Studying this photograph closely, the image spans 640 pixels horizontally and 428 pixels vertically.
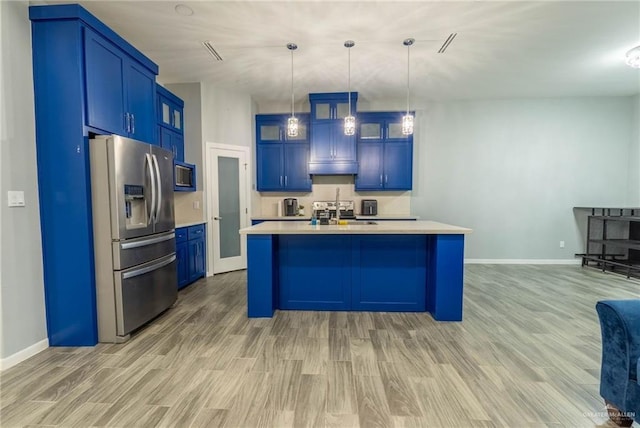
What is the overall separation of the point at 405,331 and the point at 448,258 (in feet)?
2.64

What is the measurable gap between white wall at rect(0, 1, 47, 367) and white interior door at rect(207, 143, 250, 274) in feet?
7.38

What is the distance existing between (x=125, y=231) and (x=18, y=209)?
69 cm

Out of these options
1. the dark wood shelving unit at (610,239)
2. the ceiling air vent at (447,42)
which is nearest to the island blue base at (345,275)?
the ceiling air vent at (447,42)

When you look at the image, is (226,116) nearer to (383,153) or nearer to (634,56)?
(383,153)

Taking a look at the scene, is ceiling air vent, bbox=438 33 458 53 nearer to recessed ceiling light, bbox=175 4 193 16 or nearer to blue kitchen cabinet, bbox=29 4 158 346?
recessed ceiling light, bbox=175 4 193 16

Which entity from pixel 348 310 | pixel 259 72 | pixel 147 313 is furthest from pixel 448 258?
pixel 259 72

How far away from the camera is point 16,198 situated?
6.87 feet

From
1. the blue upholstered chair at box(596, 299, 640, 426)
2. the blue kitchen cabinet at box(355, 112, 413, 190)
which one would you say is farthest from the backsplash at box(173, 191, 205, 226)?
the blue upholstered chair at box(596, 299, 640, 426)

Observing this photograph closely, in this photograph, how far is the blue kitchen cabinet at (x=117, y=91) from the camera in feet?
7.53

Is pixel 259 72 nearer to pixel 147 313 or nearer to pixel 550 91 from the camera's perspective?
pixel 147 313

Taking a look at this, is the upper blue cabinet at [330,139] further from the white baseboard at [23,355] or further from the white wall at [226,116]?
the white baseboard at [23,355]

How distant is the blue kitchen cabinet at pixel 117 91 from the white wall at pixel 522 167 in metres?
4.22

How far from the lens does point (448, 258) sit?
275 centimetres

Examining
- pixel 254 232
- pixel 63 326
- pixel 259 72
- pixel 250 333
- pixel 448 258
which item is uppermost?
pixel 259 72
